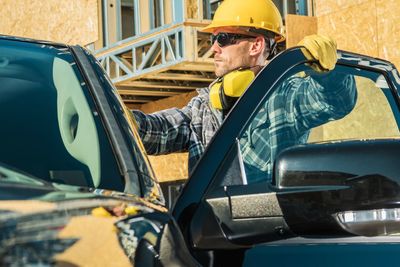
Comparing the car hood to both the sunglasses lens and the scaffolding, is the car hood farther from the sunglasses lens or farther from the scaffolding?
the scaffolding

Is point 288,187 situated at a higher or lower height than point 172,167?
higher

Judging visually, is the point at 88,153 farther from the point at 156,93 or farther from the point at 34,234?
the point at 156,93

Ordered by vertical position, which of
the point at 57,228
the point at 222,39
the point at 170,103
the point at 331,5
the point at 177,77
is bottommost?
the point at 170,103

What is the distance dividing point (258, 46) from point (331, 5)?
8081 mm

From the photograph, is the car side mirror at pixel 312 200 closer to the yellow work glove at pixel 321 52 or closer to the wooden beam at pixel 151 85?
the yellow work glove at pixel 321 52

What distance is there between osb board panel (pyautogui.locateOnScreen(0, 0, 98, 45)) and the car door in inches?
532

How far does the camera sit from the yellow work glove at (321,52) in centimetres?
298

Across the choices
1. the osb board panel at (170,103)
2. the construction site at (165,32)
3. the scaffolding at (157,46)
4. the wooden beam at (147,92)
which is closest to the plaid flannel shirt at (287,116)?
the construction site at (165,32)

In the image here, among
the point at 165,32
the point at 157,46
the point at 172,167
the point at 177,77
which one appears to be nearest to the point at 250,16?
the point at 165,32

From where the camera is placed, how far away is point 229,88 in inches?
134

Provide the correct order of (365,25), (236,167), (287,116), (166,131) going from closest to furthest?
(236,167) → (287,116) → (166,131) → (365,25)

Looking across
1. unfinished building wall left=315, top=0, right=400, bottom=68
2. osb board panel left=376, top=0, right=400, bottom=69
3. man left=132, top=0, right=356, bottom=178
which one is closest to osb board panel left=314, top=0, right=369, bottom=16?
unfinished building wall left=315, top=0, right=400, bottom=68

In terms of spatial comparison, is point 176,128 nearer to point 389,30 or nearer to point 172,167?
point 389,30

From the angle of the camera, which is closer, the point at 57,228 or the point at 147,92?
the point at 57,228
